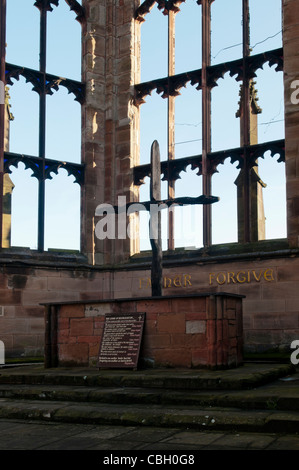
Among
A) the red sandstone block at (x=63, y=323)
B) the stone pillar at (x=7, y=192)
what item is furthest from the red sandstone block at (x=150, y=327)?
the stone pillar at (x=7, y=192)

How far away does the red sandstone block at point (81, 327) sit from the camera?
10250 millimetres

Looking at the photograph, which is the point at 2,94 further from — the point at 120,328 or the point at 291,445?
the point at 291,445

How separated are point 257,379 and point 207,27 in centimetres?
1010

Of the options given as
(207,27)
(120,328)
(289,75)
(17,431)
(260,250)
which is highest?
(207,27)

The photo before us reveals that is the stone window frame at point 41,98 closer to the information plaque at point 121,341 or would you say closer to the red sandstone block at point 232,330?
the information plaque at point 121,341

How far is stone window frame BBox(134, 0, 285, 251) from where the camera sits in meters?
14.0

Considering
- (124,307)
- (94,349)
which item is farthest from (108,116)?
(94,349)

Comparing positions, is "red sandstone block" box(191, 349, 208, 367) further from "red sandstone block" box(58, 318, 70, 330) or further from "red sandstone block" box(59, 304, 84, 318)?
"red sandstone block" box(58, 318, 70, 330)

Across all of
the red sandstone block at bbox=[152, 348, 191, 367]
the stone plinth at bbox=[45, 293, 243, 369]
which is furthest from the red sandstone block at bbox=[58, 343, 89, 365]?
the red sandstone block at bbox=[152, 348, 191, 367]

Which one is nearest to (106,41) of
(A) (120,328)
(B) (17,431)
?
(A) (120,328)

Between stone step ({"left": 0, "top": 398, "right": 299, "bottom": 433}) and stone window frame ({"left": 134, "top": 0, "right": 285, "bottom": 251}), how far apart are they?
7364mm

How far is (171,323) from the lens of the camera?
9320 millimetres

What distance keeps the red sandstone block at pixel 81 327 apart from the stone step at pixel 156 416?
98.4 inches
